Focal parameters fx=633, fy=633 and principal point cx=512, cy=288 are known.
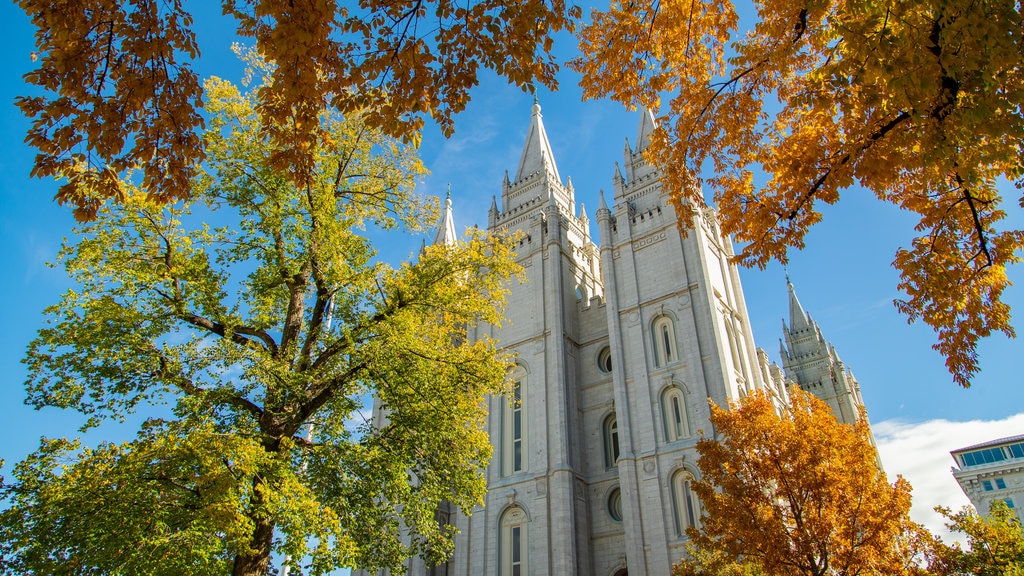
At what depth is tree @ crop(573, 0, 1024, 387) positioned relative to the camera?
5.17m

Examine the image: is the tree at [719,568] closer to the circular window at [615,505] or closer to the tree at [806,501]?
the tree at [806,501]

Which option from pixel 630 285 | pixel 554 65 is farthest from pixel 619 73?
pixel 630 285

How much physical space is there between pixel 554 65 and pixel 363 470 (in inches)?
288

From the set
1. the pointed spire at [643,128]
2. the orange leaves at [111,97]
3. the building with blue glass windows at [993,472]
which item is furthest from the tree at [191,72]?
the building with blue glass windows at [993,472]

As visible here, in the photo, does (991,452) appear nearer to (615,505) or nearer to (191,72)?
(615,505)

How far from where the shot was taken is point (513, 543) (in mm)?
26047

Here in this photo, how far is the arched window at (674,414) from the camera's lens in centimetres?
2453

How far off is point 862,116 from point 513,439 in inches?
932

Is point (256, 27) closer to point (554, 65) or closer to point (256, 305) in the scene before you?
point (554, 65)

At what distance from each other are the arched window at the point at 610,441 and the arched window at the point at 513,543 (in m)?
4.36

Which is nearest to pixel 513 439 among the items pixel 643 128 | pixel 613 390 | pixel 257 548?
pixel 613 390

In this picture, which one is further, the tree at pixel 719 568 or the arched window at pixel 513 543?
the arched window at pixel 513 543

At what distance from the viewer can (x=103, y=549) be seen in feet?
27.8

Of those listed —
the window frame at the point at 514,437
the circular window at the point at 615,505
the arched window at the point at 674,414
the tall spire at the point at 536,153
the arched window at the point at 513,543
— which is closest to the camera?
the arched window at the point at 674,414
